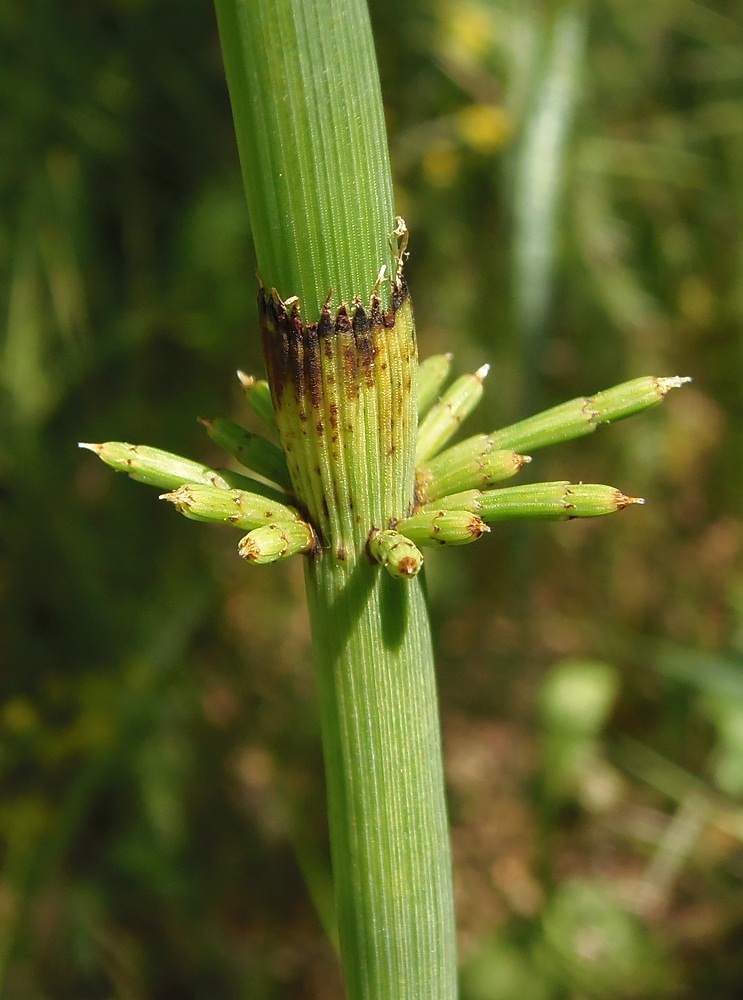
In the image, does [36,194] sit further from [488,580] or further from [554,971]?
[554,971]

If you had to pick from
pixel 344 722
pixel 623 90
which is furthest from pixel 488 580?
pixel 344 722

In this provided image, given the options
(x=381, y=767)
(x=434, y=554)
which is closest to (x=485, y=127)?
(x=434, y=554)

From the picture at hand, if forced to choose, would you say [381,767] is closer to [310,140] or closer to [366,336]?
[366,336]

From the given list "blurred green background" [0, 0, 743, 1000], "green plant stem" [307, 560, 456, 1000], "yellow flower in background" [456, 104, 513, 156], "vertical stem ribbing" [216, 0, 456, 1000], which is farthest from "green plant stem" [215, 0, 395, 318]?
"yellow flower in background" [456, 104, 513, 156]

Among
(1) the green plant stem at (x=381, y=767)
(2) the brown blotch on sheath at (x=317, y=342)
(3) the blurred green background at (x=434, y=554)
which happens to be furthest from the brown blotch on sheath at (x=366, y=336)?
(3) the blurred green background at (x=434, y=554)

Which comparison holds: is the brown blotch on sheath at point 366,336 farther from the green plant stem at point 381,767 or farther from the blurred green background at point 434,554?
the blurred green background at point 434,554

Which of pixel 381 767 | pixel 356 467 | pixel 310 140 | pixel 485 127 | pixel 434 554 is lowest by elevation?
pixel 381 767
